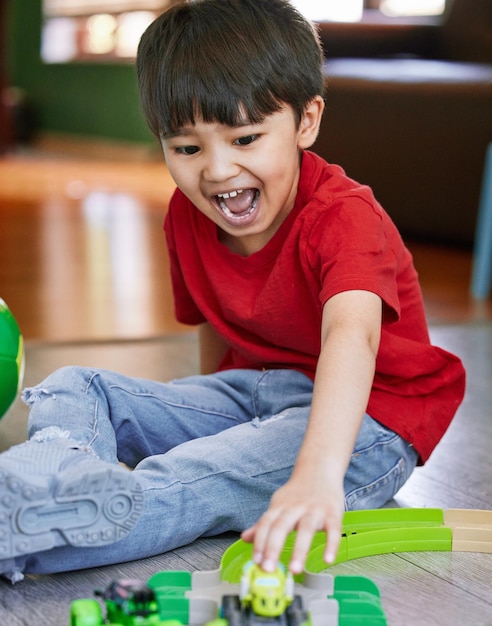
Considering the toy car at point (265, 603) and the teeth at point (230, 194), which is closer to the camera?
the toy car at point (265, 603)

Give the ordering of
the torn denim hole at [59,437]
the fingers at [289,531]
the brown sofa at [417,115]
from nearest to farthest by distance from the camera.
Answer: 1. the fingers at [289,531]
2. the torn denim hole at [59,437]
3. the brown sofa at [417,115]

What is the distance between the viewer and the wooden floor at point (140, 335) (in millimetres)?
919

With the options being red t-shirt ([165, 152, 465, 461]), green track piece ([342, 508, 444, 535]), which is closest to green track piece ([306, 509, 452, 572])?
green track piece ([342, 508, 444, 535])

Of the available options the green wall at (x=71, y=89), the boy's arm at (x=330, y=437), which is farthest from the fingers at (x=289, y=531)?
the green wall at (x=71, y=89)

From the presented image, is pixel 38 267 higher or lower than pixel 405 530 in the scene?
lower

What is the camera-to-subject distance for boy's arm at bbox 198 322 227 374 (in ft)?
4.52

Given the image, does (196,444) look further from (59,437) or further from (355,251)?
(355,251)

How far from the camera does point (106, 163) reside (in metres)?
5.54

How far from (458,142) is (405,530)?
2.07 m

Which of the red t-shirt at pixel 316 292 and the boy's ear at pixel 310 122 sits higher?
the boy's ear at pixel 310 122

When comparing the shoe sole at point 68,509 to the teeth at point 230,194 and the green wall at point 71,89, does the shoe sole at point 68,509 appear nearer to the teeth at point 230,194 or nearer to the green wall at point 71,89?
the teeth at point 230,194

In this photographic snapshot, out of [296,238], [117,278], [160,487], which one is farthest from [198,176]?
[117,278]

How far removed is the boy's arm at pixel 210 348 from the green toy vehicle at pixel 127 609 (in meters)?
0.64

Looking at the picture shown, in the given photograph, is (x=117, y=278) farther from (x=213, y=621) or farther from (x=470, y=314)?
(x=213, y=621)
